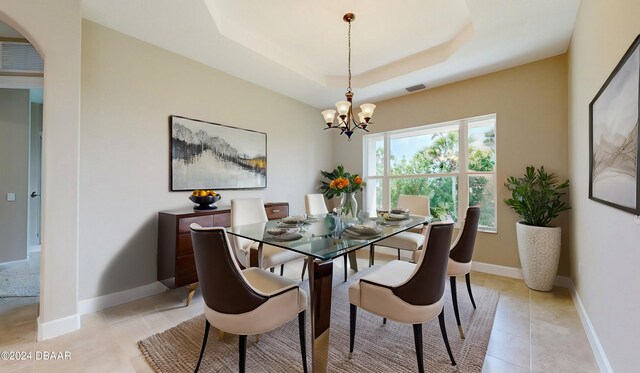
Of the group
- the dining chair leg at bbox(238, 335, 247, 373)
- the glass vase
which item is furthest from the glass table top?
the dining chair leg at bbox(238, 335, 247, 373)

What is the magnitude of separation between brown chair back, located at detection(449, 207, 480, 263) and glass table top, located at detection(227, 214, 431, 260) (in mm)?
404

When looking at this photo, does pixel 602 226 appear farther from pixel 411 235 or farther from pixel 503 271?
pixel 503 271

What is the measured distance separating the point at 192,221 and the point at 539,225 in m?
3.82

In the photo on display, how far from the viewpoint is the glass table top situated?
1.54 meters

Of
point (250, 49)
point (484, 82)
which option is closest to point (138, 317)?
point (250, 49)

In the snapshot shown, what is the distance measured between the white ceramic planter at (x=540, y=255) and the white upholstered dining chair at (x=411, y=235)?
1.05m

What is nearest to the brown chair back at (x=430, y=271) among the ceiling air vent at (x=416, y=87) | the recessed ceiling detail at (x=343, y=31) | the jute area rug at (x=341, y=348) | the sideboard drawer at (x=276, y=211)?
the jute area rug at (x=341, y=348)

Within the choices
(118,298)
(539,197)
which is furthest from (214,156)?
(539,197)

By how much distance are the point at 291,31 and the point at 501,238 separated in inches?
146

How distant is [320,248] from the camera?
61.6 inches

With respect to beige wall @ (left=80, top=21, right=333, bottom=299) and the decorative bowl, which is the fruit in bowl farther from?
beige wall @ (left=80, top=21, right=333, bottom=299)

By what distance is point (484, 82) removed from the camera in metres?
3.42

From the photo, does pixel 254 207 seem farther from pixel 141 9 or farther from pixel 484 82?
pixel 484 82

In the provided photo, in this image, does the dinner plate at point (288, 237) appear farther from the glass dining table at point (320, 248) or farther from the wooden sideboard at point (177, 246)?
the wooden sideboard at point (177, 246)
